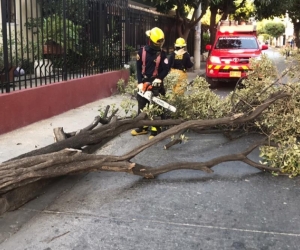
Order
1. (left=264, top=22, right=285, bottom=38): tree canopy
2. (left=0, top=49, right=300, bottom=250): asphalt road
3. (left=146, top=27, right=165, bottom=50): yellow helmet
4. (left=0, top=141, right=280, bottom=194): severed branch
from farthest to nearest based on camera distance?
(left=264, top=22, right=285, bottom=38): tree canopy
(left=146, top=27, right=165, bottom=50): yellow helmet
(left=0, top=141, right=280, bottom=194): severed branch
(left=0, top=49, right=300, bottom=250): asphalt road

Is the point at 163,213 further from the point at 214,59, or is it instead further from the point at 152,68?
the point at 214,59

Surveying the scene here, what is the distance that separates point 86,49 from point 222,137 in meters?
4.73

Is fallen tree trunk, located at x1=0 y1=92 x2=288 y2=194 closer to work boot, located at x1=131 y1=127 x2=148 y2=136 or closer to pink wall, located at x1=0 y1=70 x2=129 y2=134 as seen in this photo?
work boot, located at x1=131 y1=127 x2=148 y2=136

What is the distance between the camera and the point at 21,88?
305 inches

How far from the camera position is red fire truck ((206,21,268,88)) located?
46.1ft

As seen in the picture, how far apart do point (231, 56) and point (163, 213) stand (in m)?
10.7

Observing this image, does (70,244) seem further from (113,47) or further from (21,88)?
(113,47)

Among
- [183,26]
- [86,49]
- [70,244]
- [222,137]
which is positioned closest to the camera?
[70,244]

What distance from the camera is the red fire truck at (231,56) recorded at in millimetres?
14055

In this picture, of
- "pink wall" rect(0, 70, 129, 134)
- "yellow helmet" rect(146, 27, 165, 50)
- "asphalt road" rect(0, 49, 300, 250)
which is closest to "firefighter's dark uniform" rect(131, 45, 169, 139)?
"yellow helmet" rect(146, 27, 165, 50)

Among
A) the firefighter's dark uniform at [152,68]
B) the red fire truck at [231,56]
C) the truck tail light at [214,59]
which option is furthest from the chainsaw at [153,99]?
the truck tail light at [214,59]

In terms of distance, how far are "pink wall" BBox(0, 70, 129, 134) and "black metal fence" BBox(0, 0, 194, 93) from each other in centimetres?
19

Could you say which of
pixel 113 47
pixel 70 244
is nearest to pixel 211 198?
pixel 70 244

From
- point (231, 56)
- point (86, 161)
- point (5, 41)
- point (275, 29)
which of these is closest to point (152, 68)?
point (5, 41)
